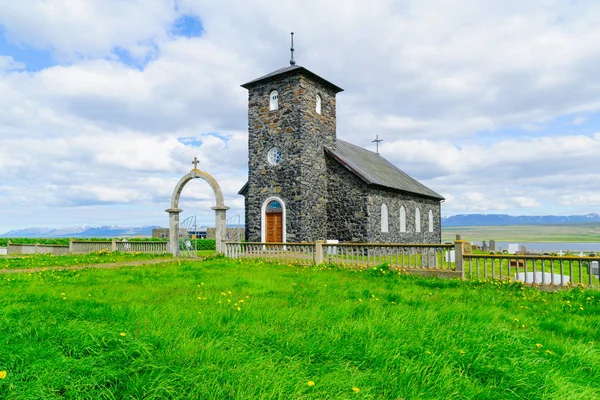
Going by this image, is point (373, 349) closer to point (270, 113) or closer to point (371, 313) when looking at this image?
point (371, 313)

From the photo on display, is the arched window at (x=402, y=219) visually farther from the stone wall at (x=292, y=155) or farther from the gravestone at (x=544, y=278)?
the gravestone at (x=544, y=278)

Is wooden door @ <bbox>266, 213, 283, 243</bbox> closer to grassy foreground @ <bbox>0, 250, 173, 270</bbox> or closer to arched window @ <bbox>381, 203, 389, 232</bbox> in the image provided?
grassy foreground @ <bbox>0, 250, 173, 270</bbox>

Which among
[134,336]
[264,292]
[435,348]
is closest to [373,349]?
[435,348]

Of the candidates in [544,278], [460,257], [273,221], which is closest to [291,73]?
[273,221]

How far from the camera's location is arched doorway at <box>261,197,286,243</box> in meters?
21.8

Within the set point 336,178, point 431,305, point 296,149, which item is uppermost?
point 296,149

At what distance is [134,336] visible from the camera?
4.02 m

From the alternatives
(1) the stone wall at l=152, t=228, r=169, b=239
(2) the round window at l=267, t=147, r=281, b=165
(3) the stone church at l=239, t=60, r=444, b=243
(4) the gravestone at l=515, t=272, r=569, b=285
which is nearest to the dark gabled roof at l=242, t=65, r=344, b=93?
(3) the stone church at l=239, t=60, r=444, b=243

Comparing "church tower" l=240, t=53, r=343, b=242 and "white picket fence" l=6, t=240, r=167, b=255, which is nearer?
"church tower" l=240, t=53, r=343, b=242

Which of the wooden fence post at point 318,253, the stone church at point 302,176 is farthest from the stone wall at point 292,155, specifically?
the wooden fence post at point 318,253

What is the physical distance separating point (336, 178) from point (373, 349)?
19.1 m

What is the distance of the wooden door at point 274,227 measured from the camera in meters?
21.9

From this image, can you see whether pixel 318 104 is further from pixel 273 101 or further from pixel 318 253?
pixel 318 253

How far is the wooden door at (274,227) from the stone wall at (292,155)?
56 cm
